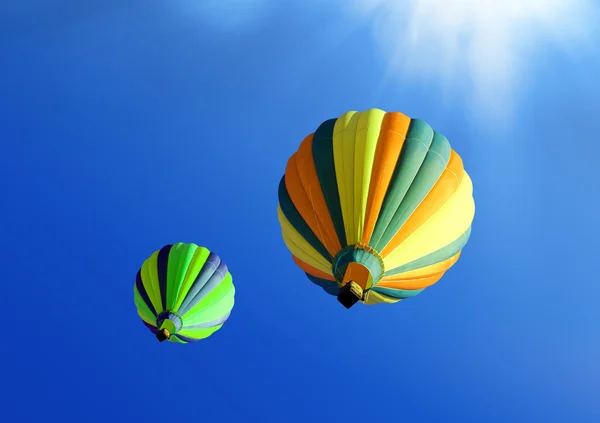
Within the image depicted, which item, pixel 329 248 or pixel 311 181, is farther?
pixel 311 181

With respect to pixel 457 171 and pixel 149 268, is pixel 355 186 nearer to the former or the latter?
pixel 457 171

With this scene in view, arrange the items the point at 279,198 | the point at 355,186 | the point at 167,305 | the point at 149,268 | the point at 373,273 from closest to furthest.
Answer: the point at 373,273 → the point at 355,186 → the point at 279,198 → the point at 167,305 → the point at 149,268

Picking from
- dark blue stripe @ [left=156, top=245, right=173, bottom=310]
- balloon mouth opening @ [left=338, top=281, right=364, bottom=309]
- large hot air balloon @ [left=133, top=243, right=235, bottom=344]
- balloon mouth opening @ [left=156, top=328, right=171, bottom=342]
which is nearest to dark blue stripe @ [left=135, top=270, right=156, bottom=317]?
large hot air balloon @ [left=133, top=243, right=235, bottom=344]

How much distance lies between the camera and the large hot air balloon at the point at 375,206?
27.0ft

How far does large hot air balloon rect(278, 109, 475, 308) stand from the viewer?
8.23m

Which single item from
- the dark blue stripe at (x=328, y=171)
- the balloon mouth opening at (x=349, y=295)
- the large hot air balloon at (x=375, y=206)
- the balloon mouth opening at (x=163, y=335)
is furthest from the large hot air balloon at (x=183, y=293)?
the balloon mouth opening at (x=349, y=295)

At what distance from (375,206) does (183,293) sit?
756cm

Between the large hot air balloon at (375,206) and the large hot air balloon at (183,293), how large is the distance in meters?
4.77

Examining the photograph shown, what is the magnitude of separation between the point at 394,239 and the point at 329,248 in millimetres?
1367

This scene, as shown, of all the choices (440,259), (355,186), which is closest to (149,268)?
(355,186)

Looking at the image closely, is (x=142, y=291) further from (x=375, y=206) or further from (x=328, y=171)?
(x=375, y=206)

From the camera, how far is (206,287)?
44.2 feet

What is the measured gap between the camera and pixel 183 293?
12984 millimetres

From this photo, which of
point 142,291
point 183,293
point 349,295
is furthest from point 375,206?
point 142,291
